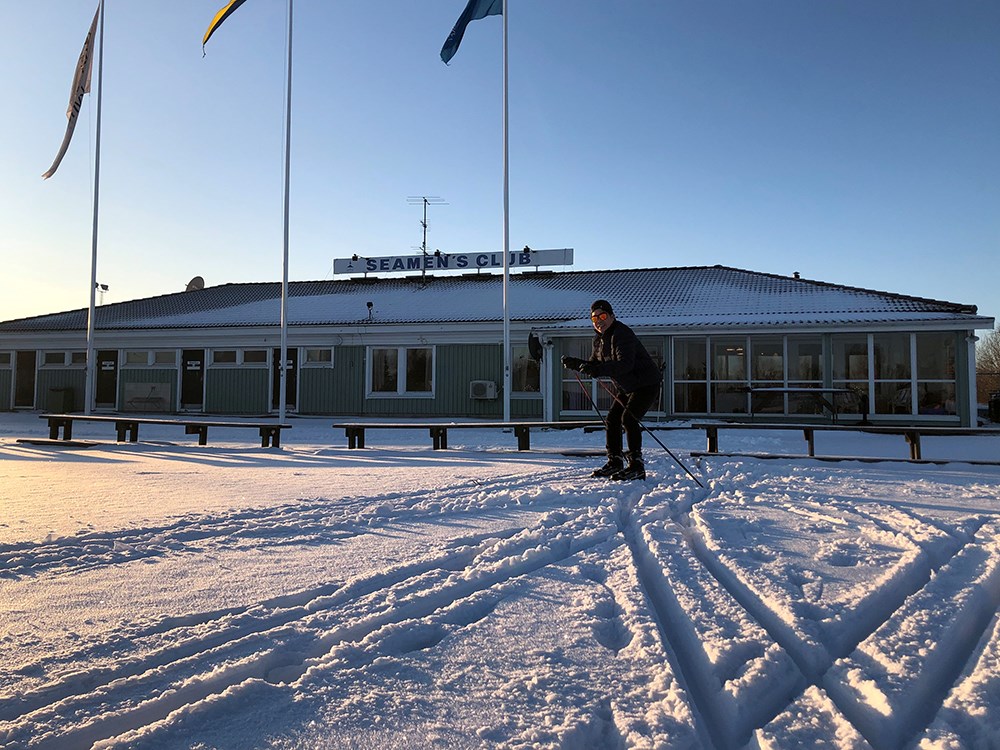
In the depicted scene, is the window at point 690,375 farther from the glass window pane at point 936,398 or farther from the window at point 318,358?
the window at point 318,358

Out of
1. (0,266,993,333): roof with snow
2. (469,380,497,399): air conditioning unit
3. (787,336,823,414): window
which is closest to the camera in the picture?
(787,336,823,414): window

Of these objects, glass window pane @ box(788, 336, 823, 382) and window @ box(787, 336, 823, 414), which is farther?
glass window pane @ box(788, 336, 823, 382)

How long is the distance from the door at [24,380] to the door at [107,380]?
2.78 metres

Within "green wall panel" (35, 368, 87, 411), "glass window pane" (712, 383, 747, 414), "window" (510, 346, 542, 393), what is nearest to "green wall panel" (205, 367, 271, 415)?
"green wall panel" (35, 368, 87, 411)

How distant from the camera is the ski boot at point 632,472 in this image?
676 centimetres

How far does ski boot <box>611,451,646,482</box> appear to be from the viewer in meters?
6.76

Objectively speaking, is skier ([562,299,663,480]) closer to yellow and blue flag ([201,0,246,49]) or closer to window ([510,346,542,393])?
window ([510,346,542,393])

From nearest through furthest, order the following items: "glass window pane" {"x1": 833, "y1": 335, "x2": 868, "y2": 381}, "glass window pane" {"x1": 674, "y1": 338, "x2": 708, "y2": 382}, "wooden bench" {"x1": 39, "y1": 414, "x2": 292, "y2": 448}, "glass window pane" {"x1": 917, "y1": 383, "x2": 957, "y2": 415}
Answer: "wooden bench" {"x1": 39, "y1": 414, "x2": 292, "y2": 448} < "glass window pane" {"x1": 917, "y1": 383, "x2": 957, "y2": 415} < "glass window pane" {"x1": 833, "y1": 335, "x2": 868, "y2": 381} < "glass window pane" {"x1": 674, "y1": 338, "x2": 708, "y2": 382}

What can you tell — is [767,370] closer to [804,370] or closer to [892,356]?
[804,370]

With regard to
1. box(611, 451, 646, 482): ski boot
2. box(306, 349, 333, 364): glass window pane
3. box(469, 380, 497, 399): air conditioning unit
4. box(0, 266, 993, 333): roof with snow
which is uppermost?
box(0, 266, 993, 333): roof with snow

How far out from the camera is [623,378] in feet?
21.5

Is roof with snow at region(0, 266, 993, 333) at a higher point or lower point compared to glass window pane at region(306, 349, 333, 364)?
higher

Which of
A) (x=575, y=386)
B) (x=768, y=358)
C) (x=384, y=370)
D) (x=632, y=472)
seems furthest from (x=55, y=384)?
(x=768, y=358)

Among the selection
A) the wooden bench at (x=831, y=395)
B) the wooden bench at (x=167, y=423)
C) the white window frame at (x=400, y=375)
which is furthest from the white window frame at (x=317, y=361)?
the wooden bench at (x=831, y=395)
